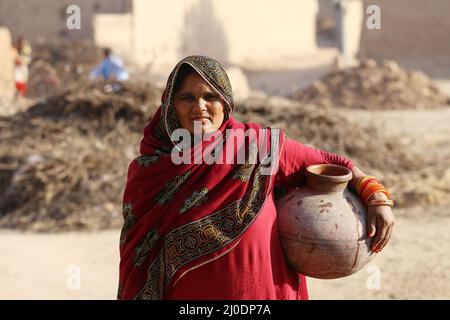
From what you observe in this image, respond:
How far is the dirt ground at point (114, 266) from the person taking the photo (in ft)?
16.1

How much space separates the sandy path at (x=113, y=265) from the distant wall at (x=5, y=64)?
6788 millimetres

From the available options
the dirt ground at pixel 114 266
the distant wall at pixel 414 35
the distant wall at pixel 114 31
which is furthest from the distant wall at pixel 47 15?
the dirt ground at pixel 114 266

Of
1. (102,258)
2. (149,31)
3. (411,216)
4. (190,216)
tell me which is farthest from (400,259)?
(149,31)

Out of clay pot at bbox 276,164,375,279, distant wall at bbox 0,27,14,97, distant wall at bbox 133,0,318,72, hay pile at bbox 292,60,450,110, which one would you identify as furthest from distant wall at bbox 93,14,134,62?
clay pot at bbox 276,164,375,279

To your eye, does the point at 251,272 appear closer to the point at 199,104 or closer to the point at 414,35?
the point at 199,104

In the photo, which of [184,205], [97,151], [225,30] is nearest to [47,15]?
[225,30]

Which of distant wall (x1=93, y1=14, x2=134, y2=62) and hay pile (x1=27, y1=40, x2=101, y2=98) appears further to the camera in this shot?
distant wall (x1=93, y1=14, x2=134, y2=62)

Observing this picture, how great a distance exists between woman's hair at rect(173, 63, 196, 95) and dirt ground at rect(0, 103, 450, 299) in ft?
9.03

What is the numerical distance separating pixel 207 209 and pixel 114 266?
3.48 meters

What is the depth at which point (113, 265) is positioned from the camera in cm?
567

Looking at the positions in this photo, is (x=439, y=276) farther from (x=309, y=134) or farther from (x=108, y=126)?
(x=108, y=126)

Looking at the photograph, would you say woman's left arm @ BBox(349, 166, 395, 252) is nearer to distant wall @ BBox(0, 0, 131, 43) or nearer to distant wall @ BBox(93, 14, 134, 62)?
distant wall @ BBox(93, 14, 134, 62)

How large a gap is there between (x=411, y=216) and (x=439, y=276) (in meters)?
1.63

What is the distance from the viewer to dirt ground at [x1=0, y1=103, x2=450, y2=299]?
16.1 ft
